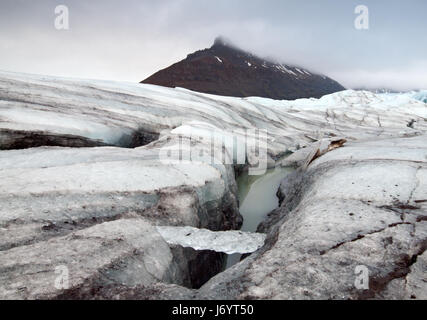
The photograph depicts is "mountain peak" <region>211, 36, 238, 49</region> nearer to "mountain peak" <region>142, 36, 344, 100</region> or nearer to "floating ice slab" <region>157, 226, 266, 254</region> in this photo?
"mountain peak" <region>142, 36, 344, 100</region>

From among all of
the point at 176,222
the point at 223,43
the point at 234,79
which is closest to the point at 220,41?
the point at 223,43

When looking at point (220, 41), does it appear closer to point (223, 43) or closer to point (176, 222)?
point (223, 43)

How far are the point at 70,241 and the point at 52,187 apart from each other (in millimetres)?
1364

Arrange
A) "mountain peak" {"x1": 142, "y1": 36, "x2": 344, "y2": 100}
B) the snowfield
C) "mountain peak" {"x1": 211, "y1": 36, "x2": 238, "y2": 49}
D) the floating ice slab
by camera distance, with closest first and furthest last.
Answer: the snowfield
the floating ice slab
"mountain peak" {"x1": 142, "y1": 36, "x2": 344, "y2": 100}
"mountain peak" {"x1": 211, "y1": 36, "x2": 238, "y2": 49}

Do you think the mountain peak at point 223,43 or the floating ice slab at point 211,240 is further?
the mountain peak at point 223,43

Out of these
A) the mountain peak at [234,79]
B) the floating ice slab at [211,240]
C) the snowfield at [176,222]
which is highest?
the mountain peak at [234,79]

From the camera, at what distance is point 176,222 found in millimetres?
4473

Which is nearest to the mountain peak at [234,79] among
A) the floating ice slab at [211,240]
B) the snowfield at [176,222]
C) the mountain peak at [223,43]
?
the mountain peak at [223,43]

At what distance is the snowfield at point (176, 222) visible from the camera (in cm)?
256

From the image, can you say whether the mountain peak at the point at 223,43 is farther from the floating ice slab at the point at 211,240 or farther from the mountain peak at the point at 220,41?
the floating ice slab at the point at 211,240

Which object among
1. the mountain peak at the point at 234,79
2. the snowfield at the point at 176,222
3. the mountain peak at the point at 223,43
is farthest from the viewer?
the mountain peak at the point at 223,43

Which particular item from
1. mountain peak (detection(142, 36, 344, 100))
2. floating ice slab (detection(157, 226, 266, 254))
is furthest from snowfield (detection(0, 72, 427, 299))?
mountain peak (detection(142, 36, 344, 100))

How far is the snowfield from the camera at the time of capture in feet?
8.40

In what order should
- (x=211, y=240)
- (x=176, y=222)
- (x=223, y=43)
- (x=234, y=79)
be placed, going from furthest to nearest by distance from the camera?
(x=223, y=43), (x=234, y=79), (x=176, y=222), (x=211, y=240)
